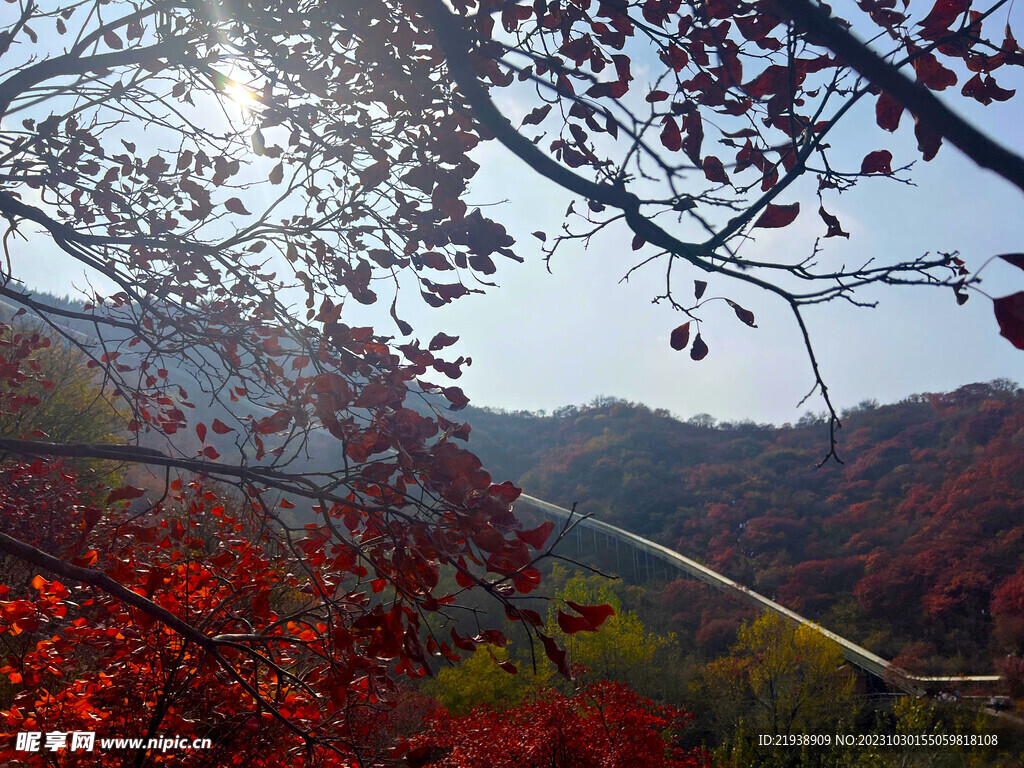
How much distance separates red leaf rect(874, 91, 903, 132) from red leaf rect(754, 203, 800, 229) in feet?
1.17

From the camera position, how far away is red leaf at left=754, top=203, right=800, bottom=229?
1384 millimetres

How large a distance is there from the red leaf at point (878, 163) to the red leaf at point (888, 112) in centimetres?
9

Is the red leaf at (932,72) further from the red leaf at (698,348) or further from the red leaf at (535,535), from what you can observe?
the red leaf at (535,535)

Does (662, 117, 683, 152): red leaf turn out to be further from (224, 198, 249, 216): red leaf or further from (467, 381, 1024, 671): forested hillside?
(467, 381, 1024, 671): forested hillside

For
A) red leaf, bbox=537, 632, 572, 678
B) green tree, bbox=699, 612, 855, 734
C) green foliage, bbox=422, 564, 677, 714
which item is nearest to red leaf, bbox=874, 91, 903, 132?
red leaf, bbox=537, 632, 572, 678

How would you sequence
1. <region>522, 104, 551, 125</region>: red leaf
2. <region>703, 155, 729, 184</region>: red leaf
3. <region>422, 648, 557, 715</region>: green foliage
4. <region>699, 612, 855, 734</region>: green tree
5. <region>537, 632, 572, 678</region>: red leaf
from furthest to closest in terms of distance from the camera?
<region>422, 648, 557, 715</region>: green foliage < <region>699, 612, 855, 734</region>: green tree < <region>522, 104, 551, 125</region>: red leaf < <region>703, 155, 729, 184</region>: red leaf < <region>537, 632, 572, 678</region>: red leaf

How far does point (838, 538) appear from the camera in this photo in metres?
21.6

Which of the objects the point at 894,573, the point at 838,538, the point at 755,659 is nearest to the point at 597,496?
the point at 838,538

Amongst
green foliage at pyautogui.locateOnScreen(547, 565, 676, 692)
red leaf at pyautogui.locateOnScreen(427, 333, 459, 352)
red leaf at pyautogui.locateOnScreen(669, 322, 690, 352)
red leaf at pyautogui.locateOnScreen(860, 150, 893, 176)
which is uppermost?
red leaf at pyautogui.locateOnScreen(860, 150, 893, 176)

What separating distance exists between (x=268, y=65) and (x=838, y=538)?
23111 millimetres

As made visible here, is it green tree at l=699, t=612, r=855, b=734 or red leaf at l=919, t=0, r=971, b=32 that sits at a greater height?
red leaf at l=919, t=0, r=971, b=32

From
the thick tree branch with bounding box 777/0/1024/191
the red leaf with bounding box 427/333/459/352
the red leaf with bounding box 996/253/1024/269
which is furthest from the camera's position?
the red leaf with bounding box 427/333/459/352

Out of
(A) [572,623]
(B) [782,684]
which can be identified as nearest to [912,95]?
(A) [572,623]

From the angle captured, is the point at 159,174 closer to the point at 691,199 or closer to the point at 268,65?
the point at 268,65
